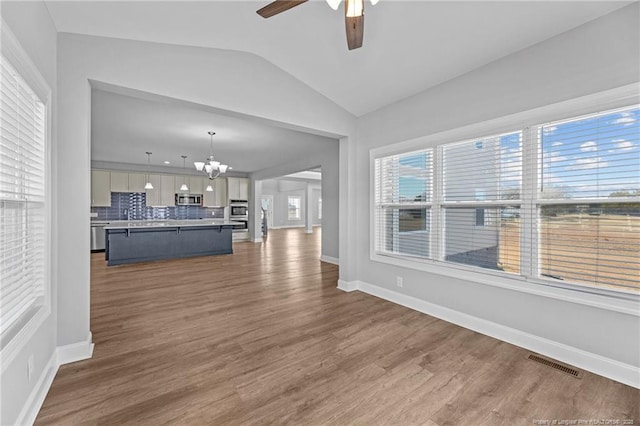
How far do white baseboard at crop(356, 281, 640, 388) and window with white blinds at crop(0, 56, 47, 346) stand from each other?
342 cm

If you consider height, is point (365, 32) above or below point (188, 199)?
above

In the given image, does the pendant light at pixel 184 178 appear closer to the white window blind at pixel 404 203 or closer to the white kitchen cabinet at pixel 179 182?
the white kitchen cabinet at pixel 179 182

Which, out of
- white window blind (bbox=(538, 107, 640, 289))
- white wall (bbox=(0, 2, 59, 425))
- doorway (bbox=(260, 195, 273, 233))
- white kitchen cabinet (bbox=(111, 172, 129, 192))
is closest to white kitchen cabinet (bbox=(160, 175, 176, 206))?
white kitchen cabinet (bbox=(111, 172, 129, 192))

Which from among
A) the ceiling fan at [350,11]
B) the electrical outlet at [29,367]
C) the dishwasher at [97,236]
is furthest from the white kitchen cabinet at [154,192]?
the ceiling fan at [350,11]

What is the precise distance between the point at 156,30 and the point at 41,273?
7.07 feet

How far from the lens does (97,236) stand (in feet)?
25.2

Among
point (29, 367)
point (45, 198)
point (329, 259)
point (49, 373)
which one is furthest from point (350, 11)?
point (329, 259)

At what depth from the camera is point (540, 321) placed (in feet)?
7.69

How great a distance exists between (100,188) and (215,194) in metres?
3.17

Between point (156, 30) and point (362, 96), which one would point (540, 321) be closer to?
point (362, 96)

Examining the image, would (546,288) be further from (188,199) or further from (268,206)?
(268,206)

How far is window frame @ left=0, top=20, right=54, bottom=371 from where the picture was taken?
135cm

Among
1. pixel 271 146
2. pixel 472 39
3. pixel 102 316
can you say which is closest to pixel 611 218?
pixel 472 39

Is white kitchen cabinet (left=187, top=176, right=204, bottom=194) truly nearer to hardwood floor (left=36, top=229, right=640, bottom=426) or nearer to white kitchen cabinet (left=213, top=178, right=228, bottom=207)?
white kitchen cabinet (left=213, top=178, right=228, bottom=207)
